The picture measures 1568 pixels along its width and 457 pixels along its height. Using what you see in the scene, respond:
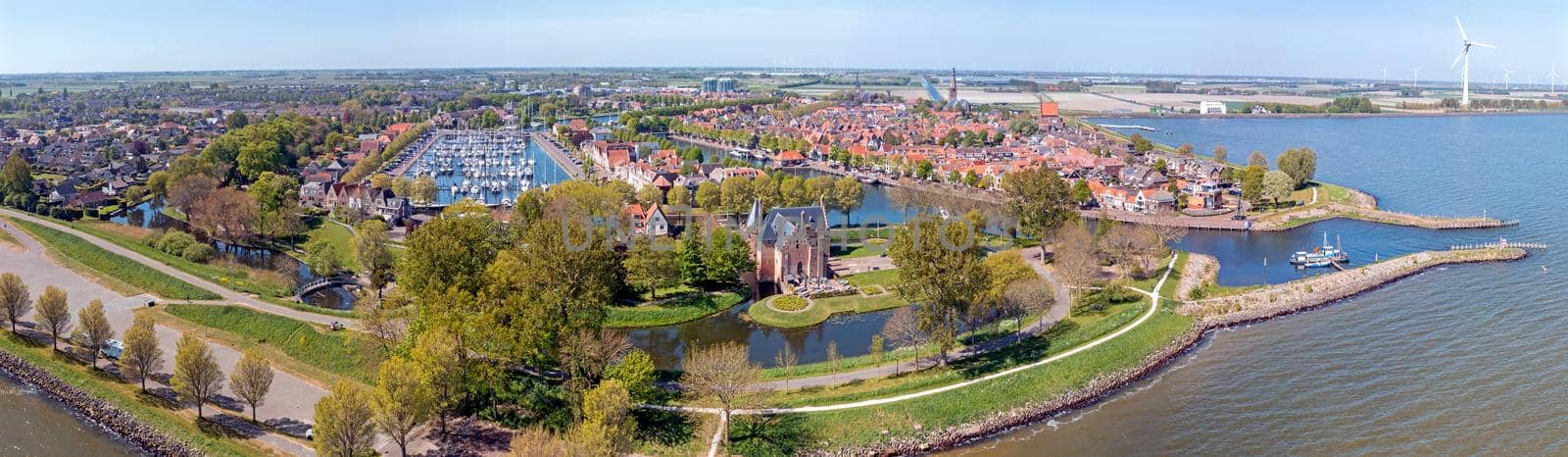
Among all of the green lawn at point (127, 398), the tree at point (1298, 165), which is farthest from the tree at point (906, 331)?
the tree at point (1298, 165)

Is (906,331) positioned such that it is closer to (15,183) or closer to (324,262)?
(324,262)

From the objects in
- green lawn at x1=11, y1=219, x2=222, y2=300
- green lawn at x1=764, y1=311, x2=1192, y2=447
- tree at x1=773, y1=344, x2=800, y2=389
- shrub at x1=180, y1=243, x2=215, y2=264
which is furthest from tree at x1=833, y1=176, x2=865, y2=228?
shrub at x1=180, y1=243, x2=215, y2=264

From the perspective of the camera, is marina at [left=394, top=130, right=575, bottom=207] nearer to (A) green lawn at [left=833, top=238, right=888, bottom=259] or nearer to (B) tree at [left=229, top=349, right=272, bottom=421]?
(A) green lawn at [left=833, top=238, right=888, bottom=259]

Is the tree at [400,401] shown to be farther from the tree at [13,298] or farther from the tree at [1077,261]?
the tree at [1077,261]

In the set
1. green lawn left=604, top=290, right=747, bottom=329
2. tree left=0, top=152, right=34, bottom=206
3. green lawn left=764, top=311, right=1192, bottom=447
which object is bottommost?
green lawn left=764, top=311, right=1192, bottom=447

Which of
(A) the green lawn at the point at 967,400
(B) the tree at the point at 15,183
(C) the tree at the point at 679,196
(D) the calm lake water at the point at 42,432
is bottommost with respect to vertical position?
(D) the calm lake water at the point at 42,432

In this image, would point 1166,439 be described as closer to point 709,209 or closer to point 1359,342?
point 1359,342
